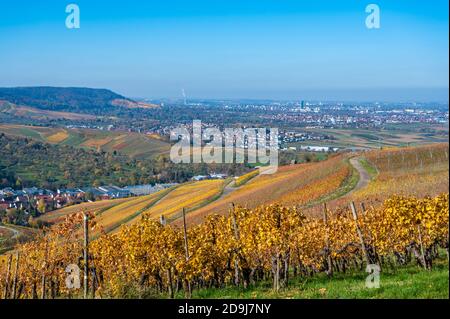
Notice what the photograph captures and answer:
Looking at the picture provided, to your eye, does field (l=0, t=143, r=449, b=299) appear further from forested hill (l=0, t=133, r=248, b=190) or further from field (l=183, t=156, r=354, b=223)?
forested hill (l=0, t=133, r=248, b=190)

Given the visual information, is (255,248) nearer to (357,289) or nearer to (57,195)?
(357,289)

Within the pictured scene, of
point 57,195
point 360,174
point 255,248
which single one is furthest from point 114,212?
point 255,248

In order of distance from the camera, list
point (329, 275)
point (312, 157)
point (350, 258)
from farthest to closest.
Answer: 1. point (312, 157)
2. point (350, 258)
3. point (329, 275)

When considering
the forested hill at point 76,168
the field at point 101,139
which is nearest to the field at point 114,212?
the forested hill at point 76,168

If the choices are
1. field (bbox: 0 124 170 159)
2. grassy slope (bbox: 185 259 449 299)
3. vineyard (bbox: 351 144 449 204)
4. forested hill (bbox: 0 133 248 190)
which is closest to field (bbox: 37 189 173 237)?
vineyard (bbox: 351 144 449 204)

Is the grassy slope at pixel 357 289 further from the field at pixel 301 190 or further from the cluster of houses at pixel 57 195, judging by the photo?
the cluster of houses at pixel 57 195
